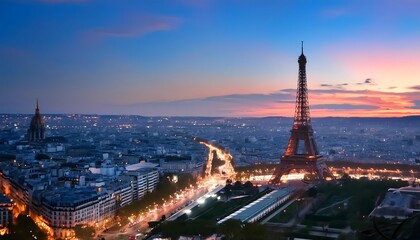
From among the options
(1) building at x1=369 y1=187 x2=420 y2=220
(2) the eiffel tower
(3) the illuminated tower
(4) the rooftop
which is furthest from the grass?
(3) the illuminated tower

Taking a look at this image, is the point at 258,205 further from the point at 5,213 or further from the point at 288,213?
the point at 5,213

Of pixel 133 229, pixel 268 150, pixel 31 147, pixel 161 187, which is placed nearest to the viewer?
pixel 133 229

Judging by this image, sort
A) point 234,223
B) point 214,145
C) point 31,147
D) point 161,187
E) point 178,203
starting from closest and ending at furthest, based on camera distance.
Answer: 1. point 234,223
2. point 178,203
3. point 161,187
4. point 31,147
5. point 214,145

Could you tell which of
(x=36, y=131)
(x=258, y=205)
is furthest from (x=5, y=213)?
(x=36, y=131)

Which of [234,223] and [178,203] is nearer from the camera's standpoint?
[234,223]

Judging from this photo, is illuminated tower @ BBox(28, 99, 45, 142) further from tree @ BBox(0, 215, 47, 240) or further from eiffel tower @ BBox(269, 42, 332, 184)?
tree @ BBox(0, 215, 47, 240)

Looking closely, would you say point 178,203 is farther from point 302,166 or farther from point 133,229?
point 302,166

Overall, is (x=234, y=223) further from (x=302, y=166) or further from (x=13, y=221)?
(x=302, y=166)

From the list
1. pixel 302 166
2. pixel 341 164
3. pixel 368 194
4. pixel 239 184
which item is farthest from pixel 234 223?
pixel 341 164
